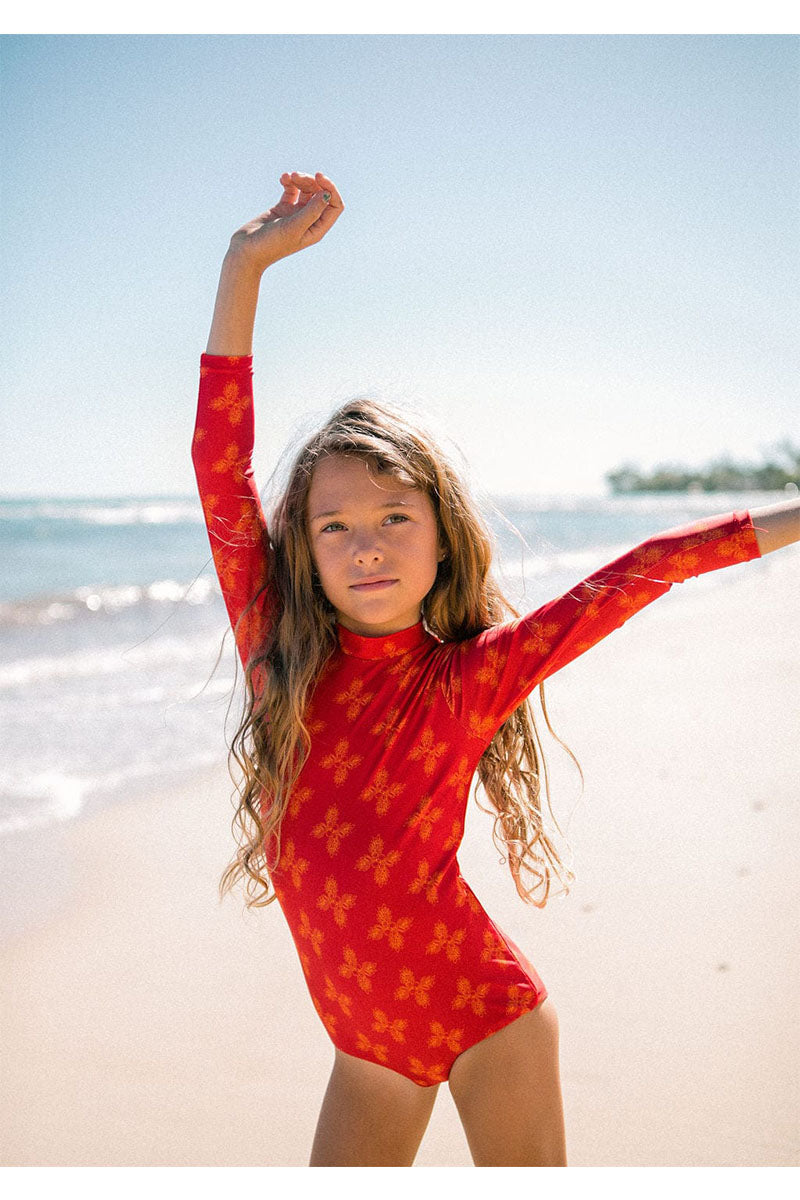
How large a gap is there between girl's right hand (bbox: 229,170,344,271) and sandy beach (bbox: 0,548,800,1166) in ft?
6.95

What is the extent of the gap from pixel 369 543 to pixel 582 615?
41cm

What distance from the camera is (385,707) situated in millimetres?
1840

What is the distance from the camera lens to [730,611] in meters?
10.4

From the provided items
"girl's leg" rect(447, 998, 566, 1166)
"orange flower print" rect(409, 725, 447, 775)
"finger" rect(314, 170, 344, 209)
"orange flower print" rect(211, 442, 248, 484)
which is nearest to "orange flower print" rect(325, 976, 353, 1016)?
"girl's leg" rect(447, 998, 566, 1166)

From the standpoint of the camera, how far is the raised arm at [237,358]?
1.87m

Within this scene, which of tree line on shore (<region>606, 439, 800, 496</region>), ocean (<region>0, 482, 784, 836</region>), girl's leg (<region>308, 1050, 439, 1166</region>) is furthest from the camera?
tree line on shore (<region>606, 439, 800, 496</region>)

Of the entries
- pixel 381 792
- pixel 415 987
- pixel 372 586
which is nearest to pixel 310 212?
pixel 372 586

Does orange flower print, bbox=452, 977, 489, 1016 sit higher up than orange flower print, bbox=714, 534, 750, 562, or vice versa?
orange flower print, bbox=714, 534, 750, 562

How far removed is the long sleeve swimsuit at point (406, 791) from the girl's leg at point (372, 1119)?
1.4 inches

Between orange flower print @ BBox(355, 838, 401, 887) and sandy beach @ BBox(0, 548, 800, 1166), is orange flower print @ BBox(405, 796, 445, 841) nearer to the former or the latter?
orange flower print @ BBox(355, 838, 401, 887)

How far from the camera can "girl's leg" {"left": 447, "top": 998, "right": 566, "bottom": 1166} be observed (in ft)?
5.48
